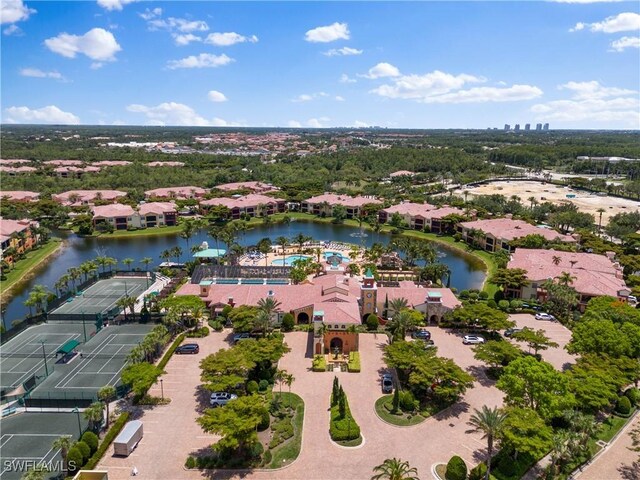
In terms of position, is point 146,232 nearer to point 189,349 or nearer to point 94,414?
point 189,349

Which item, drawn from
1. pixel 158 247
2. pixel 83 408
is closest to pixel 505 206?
pixel 158 247

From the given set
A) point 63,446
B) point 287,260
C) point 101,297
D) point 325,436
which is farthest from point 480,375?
point 101,297

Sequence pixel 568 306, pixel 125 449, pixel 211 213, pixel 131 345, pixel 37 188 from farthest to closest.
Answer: pixel 37 188 < pixel 211 213 < pixel 568 306 < pixel 131 345 < pixel 125 449

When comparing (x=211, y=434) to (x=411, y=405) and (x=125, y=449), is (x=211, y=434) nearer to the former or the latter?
(x=125, y=449)

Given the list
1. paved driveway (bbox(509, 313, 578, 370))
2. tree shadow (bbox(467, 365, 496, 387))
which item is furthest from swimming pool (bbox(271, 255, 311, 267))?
tree shadow (bbox(467, 365, 496, 387))

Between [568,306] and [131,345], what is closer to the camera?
[131,345]

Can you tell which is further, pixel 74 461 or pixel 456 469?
pixel 74 461

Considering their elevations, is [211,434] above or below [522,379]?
below
